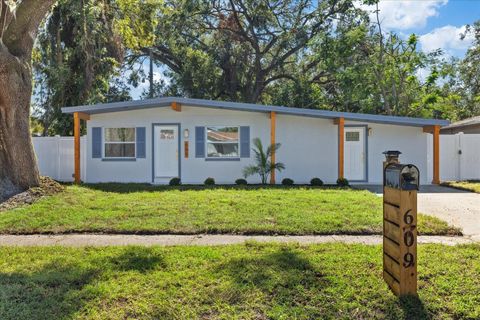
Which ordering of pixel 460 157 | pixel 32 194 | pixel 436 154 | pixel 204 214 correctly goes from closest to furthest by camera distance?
1. pixel 204 214
2. pixel 32 194
3. pixel 436 154
4. pixel 460 157

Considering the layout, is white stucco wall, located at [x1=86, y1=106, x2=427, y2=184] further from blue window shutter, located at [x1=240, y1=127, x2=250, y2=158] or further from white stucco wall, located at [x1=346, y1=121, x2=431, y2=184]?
blue window shutter, located at [x1=240, y1=127, x2=250, y2=158]

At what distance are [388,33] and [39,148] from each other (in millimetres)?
16890

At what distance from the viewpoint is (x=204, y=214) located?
285 inches

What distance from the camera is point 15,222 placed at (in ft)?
22.0

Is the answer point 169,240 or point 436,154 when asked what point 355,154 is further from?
point 169,240

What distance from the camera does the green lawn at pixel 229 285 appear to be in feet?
10.9

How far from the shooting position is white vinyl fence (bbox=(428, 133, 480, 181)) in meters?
15.3

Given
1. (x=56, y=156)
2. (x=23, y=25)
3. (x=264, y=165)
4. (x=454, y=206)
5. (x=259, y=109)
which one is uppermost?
(x=23, y=25)

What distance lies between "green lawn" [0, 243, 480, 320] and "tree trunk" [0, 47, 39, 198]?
407 centimetres

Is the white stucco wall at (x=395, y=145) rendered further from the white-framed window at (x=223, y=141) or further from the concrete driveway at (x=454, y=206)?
the white-framed window at (x=223, y=141)

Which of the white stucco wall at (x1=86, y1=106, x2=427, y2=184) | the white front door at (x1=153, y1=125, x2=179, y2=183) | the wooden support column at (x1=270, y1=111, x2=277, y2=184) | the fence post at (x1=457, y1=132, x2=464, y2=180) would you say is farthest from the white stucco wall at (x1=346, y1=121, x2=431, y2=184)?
the white front door at (x1=153, y1=125, x2=179, y2=183)

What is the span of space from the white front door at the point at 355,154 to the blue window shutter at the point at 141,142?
7205mm

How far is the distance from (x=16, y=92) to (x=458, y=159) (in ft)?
49.7

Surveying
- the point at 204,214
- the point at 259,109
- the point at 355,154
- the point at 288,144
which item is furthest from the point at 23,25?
the point at 355,154
